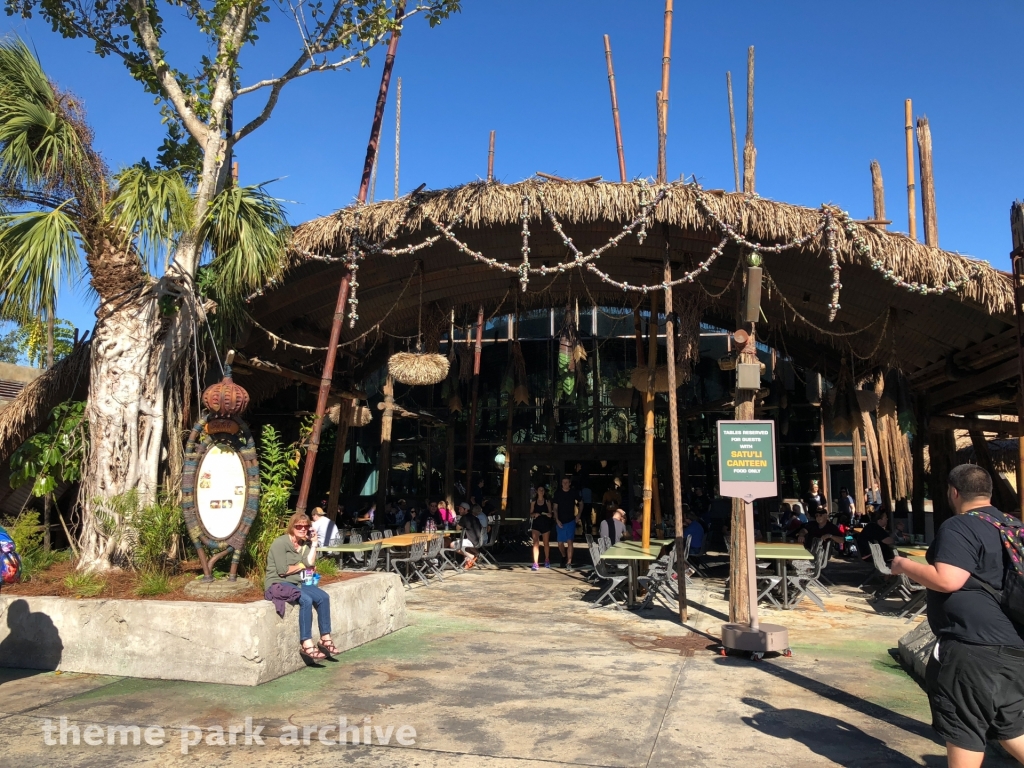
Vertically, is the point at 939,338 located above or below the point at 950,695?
above

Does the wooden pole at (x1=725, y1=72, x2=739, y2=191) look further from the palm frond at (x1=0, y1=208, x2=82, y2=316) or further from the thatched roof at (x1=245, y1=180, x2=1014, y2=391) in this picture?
the palm frond at (x1=0, y1=208, x2=82, y2=316)

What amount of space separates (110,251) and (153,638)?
3831mm

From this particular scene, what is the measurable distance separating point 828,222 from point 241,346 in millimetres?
7337

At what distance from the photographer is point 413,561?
34.1ft

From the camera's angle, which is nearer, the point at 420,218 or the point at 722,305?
the point at 420,218

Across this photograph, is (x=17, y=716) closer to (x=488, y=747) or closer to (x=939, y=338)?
(x=488, y=747)

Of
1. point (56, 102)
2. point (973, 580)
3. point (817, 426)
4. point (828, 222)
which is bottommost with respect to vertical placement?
point (973, 580)

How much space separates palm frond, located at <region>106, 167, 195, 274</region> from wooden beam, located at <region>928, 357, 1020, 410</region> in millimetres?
9551

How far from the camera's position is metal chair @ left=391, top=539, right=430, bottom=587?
9969 millimetres

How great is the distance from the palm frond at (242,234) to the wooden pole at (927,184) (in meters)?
12.4

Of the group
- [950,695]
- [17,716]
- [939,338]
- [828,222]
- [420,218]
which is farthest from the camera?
[939,338]

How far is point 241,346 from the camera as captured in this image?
33.2 feet

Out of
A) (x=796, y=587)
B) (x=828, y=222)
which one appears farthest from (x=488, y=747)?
(x=828, y=222)

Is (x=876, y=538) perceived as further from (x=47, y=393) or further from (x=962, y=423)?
(x=47, y=393)
